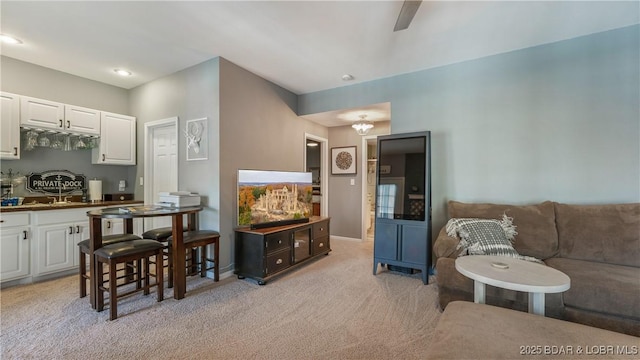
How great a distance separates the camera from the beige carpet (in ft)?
5.77

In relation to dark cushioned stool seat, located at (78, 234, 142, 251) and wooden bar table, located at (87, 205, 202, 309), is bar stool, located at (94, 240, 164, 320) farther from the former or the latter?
dark cushioned stool seat, located at (78, 234, 142, 251)

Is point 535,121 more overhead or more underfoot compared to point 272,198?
more overhead

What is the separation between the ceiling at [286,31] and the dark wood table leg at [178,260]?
1.82 m

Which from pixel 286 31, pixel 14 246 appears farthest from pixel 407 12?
pixel 14 246

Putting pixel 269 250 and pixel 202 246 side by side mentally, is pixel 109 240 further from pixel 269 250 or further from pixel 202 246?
pixel 269 250

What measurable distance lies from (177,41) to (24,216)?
244cm

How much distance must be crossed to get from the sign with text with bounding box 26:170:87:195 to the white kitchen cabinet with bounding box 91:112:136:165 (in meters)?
0.32

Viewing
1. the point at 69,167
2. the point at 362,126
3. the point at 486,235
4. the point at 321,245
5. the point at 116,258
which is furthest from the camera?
the point at 362,126

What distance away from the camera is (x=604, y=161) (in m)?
2.55

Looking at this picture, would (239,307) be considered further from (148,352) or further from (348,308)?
(348,308)

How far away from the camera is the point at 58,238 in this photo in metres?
2.97

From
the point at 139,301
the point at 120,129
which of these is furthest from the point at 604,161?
the point at 120,129

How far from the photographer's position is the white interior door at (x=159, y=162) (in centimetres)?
368

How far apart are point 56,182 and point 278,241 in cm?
311
